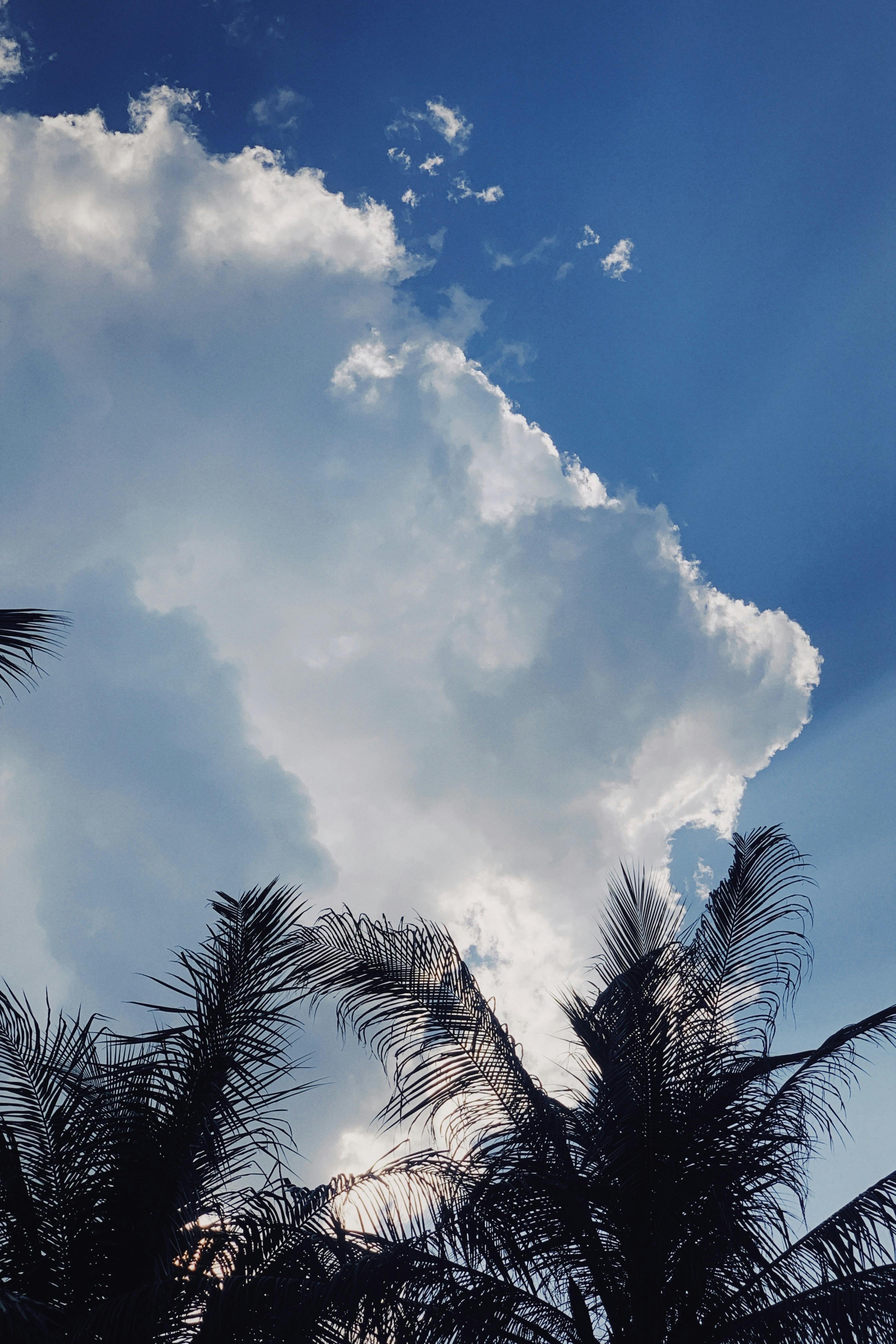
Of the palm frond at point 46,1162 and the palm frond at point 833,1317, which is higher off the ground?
the palm frond at point 46,1162

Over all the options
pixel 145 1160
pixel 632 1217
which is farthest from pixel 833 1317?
pixel 145 1160

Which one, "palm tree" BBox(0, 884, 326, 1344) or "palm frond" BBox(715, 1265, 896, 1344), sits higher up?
"palm tree" BBox(0, 884, 326, 1344)

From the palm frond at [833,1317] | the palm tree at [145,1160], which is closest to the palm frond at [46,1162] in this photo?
the palm tree at [145,1160]

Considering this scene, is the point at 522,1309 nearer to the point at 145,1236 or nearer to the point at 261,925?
the point at 145,1236

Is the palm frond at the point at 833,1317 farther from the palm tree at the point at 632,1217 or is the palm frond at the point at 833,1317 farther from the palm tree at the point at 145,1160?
the palm tree at the point at 145,1160

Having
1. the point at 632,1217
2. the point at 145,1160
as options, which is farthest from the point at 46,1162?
the point at 632,1217

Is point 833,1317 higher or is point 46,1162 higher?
point 46,1162

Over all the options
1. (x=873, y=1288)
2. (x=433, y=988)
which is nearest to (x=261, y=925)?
(x=433, y=988)

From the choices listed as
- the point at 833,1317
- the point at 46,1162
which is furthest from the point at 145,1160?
the point at 833,1317

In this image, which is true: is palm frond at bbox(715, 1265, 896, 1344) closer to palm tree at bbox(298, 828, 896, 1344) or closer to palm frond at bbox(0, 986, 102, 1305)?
palm tree at bbox(298, 828, 896, 1344)

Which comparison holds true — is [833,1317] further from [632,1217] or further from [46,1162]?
[46,1162]

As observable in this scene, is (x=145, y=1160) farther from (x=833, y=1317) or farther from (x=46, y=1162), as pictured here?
(x=833, y=1317)

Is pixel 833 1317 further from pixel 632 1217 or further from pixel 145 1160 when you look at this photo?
pixel 145 1160

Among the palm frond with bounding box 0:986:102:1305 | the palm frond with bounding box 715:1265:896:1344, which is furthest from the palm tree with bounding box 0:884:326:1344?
the palm frond with bounding box 715:1265:896:1344
